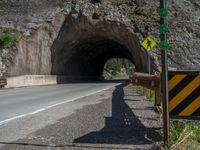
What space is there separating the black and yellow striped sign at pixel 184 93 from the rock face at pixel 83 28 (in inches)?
1029

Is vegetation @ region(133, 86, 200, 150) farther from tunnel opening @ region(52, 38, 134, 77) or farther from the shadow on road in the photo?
tunnel opening @ region(52, 38, 134, 77)

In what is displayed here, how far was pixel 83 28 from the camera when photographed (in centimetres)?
3862

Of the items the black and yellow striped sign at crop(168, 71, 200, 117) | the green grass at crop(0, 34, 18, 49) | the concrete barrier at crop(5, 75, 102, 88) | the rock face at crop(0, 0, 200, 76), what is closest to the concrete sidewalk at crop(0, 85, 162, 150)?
the black and yellow striped sign at crop(168, 71, 200, 117)

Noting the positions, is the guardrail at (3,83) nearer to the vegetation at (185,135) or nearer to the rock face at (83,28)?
the rock face at (83,28)

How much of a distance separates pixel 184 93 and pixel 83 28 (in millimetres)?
32397

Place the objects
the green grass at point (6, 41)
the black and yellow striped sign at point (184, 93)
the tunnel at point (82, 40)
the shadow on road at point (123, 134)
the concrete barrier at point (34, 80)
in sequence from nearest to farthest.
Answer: the black and yellow striped sign at point (184, 93), the shadow on road at point (123, 134), the concrete barrier at point (34, 80), the green grass at point (6, 41), the tunnel at point (82, 40)

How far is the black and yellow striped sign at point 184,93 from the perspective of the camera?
673cm

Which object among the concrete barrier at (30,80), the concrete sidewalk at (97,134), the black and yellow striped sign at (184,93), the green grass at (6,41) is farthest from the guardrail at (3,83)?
the black and yellow striped sign at (184,93)

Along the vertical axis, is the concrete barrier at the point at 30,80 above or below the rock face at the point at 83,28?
below

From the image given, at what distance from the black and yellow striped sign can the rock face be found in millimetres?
26141

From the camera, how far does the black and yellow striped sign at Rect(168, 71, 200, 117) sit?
673 centimetres

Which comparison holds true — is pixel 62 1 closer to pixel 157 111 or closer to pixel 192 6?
pixel 192 6

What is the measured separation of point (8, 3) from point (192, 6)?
18.3m

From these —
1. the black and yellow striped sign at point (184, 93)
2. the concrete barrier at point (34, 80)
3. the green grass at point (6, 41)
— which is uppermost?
the green grass at point (6, 41)
